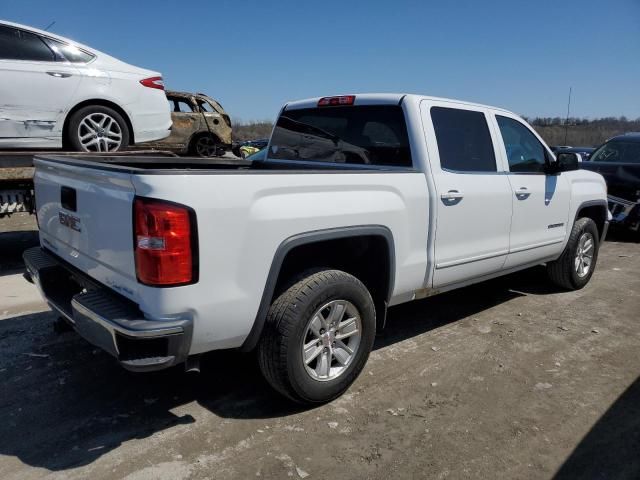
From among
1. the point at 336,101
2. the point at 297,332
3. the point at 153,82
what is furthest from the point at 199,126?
the point at 297,332

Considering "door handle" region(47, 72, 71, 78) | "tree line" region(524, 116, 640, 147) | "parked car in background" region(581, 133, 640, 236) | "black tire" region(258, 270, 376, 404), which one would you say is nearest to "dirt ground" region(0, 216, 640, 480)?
"black tire" region(258, 270, 376, 404)

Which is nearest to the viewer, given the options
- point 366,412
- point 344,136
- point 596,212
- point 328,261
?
point 366,412

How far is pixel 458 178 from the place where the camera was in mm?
3680

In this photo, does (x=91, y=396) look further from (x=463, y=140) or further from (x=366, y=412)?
(x=463, y=140)

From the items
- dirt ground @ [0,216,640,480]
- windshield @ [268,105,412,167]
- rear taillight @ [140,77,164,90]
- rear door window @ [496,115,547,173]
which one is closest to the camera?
dirt ground @ [0,216,640,480]

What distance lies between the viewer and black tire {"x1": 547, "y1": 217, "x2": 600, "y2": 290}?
5.26 m

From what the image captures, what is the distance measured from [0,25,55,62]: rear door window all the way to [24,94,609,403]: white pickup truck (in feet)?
8.94

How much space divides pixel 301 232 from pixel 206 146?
27.9 ft

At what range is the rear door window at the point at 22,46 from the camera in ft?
18.1

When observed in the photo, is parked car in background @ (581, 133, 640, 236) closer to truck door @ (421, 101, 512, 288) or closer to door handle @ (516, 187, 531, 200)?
door handle @ (516, 187, 531, 200)

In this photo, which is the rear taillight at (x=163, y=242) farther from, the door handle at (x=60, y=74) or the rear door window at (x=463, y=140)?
the door handle at (x=60, y=74)

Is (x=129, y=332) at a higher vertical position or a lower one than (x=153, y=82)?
lower

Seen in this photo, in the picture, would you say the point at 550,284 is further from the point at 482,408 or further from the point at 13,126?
the point at 13,126

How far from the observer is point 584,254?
18.3 feet
